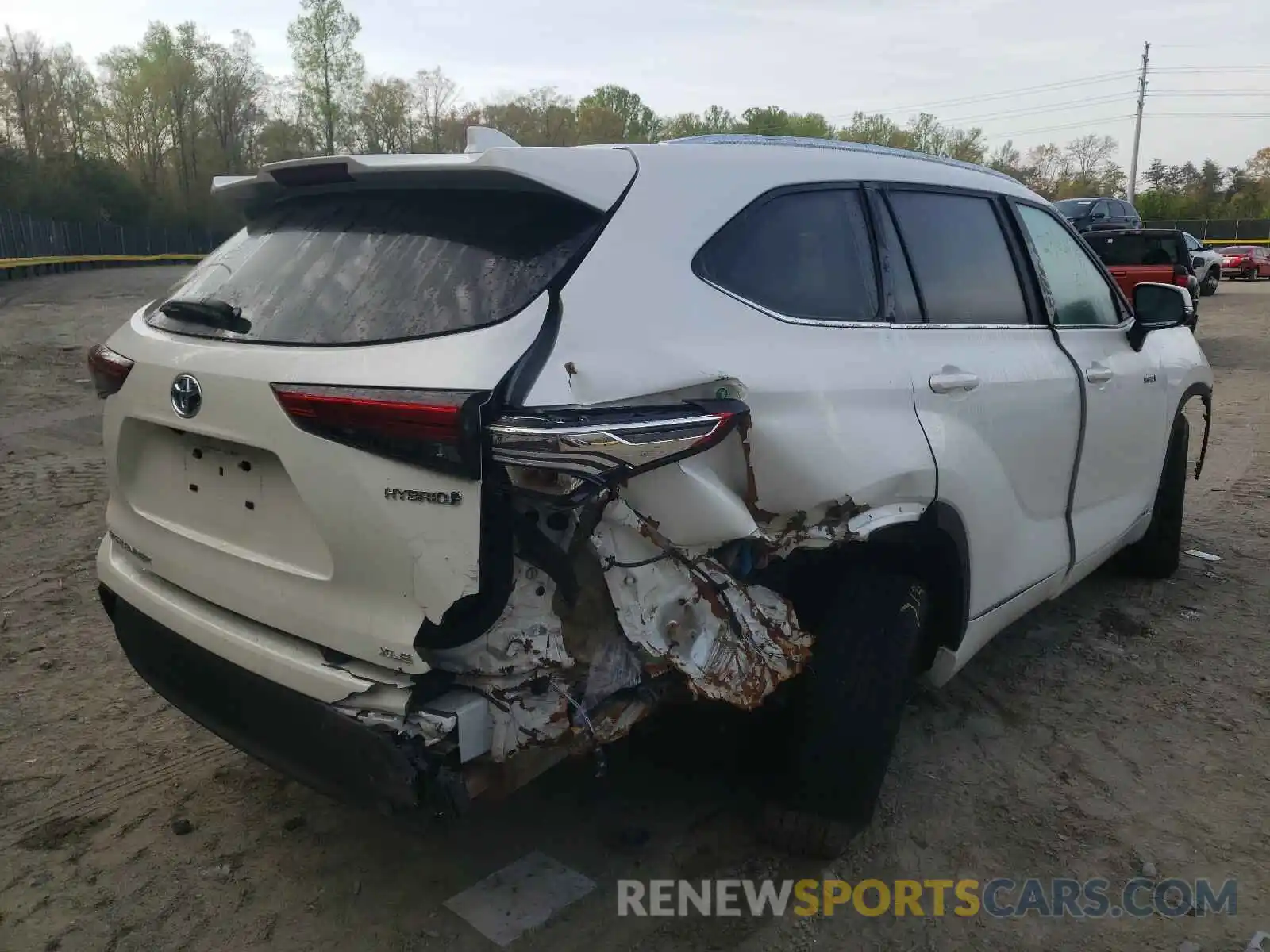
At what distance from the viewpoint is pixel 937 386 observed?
8.98ft

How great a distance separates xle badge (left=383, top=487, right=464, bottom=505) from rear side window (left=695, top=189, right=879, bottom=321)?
2.73 ft

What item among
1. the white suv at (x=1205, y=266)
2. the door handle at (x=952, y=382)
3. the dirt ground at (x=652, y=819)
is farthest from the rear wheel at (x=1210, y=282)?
the door handle at (x=952, y=382)

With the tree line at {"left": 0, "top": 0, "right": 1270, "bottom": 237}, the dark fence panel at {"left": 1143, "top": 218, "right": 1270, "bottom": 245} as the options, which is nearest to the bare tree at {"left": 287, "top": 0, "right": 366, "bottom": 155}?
the tree line at {"left": 0, "top": 0, "right": 1270, "bottom": 237}

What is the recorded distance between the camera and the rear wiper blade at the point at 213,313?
231 cm

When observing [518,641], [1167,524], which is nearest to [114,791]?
[518,641]

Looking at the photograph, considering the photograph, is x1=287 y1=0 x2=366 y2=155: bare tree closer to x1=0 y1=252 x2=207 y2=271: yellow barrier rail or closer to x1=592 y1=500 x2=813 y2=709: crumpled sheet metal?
x1=0 y1=252 x2=207 y2=271: yellow barrier rail

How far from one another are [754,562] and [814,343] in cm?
60

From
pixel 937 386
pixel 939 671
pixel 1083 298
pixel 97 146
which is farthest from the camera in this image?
pixel 97 146

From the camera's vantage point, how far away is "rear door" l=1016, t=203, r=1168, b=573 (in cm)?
356

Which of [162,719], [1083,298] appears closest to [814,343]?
[1083,298]

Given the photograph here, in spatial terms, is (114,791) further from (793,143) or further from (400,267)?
(793,143)

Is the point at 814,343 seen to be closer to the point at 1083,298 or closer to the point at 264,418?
the point at 264,418

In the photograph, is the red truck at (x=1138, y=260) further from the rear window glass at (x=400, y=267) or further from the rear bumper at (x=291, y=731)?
the rear bumper at (x=291, y=731)

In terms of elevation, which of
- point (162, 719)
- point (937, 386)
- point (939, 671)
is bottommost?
point (162, 719)
